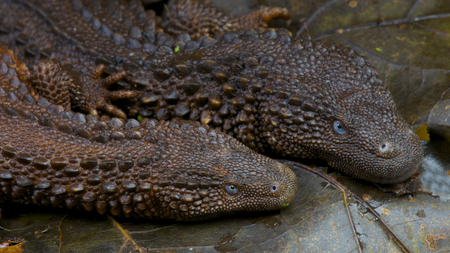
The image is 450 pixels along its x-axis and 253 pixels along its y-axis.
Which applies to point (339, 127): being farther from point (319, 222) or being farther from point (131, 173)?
point (131, 173)

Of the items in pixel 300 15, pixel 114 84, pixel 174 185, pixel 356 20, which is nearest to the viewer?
pixel 174 185

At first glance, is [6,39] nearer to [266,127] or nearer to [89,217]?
[89,217]

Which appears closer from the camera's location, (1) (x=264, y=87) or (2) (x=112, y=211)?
(2) (x=112, y=211)

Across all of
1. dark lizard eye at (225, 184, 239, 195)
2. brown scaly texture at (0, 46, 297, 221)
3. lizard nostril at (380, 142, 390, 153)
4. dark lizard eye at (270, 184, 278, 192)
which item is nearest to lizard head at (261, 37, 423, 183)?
lizard nostril at (380, 142, 390, 153)

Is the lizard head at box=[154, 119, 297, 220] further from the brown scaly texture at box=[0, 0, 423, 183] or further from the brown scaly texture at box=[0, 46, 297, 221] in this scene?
the brown scaly texture at box=[0, 0, 423, 183]

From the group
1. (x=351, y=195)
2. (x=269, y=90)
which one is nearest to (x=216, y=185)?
(x=269, y=90)

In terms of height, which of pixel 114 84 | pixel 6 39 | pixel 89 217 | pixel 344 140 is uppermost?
pixel 6 39

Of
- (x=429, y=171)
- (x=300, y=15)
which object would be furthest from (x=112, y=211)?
(x=300, y=15)
